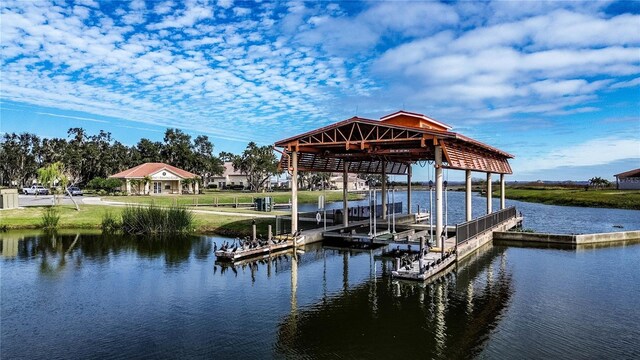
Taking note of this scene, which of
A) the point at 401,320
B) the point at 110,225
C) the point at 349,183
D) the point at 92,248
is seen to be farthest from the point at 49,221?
the point at 349,183

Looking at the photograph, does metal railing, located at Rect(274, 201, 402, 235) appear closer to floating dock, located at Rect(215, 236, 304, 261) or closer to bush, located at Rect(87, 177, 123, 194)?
floating dock, located at Rect(215, 236, 304, 261)

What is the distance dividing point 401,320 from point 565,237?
19295 mm

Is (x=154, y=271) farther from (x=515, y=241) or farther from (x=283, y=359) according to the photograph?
(x=515, y=241)

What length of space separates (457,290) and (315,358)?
8.10m

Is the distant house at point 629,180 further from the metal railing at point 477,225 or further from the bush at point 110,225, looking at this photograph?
the bush at point 110,225

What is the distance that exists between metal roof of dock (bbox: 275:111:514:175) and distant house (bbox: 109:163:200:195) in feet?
159

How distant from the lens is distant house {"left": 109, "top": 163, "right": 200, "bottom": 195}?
71.1m

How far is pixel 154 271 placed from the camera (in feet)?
65.8

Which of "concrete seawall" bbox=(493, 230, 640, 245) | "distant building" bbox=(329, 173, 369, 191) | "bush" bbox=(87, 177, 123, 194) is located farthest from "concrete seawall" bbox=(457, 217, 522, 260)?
"distant building" bbox=(329, 173, 369, 191)

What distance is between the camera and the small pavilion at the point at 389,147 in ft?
70.0

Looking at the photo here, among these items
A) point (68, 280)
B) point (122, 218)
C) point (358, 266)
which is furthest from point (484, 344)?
point (122, 218)

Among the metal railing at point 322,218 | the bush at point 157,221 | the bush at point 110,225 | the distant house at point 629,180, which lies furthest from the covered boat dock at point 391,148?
the distant house at point 629,180

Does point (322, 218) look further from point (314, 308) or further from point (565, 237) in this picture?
point (314, 308)

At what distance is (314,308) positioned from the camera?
563 inches
